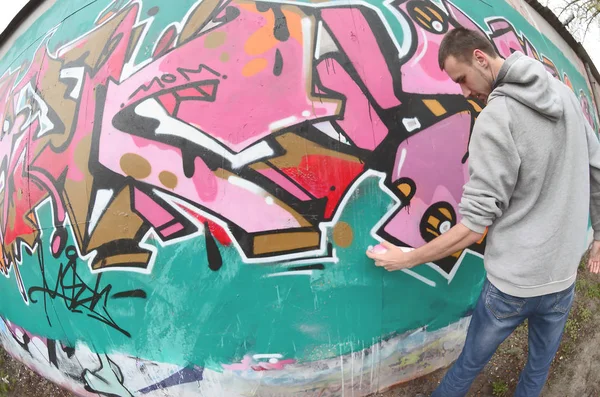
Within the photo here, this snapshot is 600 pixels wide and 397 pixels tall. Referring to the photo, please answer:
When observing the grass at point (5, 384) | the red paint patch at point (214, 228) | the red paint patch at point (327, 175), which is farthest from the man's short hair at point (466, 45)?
the grass at point (5, 384)

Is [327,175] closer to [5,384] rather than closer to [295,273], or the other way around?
[295,273]

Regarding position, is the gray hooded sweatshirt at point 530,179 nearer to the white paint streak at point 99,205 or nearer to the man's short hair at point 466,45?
the man's short hair at point 466,45

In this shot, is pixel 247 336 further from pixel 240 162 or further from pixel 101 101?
pixel 101 101

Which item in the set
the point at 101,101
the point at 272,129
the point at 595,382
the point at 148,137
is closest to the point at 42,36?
the point at 101,101

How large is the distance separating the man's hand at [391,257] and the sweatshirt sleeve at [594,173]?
116 centimetres

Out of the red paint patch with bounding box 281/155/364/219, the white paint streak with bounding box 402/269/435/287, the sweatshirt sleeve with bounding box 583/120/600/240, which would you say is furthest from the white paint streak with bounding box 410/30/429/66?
the white paint streak with bounding box 402/269/435/287

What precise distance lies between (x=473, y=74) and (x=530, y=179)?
0.63 meters

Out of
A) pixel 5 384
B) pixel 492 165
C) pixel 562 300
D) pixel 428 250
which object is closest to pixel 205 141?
pixel 428 250

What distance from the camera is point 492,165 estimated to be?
221 cm

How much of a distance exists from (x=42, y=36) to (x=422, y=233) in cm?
391

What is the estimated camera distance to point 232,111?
300 centimetres

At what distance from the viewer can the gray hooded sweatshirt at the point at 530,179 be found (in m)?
2.21

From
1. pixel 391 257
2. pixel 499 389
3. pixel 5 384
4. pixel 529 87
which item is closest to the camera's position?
pixel 529 87

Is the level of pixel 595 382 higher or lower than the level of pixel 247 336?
higher
